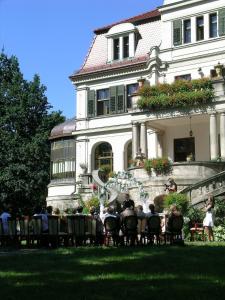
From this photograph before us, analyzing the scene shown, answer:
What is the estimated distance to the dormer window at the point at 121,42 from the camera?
36812 millimetres

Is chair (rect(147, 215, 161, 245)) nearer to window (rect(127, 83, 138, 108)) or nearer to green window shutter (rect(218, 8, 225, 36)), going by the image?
green window shutter (rect(218, 8, 225, 36))

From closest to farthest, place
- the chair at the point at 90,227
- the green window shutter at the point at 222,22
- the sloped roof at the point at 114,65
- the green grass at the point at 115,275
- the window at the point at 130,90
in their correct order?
1. the green grass at the point at 115,275
2. the chair at the point at 90,227
3. the green window shutter at the point at 222,22
4. the sloped roof at the point at 114,65
5. the window at the point at 130,90

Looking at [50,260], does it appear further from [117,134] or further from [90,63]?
[90,63]

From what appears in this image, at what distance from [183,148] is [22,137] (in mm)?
16217

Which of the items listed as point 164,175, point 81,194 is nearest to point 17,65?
point 81,194

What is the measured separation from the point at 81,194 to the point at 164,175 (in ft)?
26.7

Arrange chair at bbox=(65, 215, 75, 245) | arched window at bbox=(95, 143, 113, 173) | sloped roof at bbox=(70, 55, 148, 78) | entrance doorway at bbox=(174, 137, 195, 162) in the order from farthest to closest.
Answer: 1. arched window at bbox=(95, 143, 113, 173)
2. sloped roof at bbox=(70, 55, 148, 78)
3. entrance doorway at bbox=(174, 137, 195, 162)
4. chair at bbox=(65, 215, 75, 245)

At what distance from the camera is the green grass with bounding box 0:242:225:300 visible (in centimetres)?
699

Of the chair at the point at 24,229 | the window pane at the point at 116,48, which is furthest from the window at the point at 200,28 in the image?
the chair at the point at 24,229

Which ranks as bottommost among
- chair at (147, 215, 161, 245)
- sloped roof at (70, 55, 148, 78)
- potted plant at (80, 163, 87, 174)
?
chair at (147, 215, 161, 245)

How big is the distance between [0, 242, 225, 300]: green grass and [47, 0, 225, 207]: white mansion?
14.4 m

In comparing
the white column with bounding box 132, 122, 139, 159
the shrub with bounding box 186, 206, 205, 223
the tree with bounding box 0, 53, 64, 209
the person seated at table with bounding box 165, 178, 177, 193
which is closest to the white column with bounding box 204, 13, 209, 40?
the white column with bounding box 132, 122, 139, 159

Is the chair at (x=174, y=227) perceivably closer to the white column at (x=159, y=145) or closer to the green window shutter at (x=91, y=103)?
the white column at (x=159, y=145)

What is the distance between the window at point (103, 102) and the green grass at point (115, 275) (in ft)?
82.9
